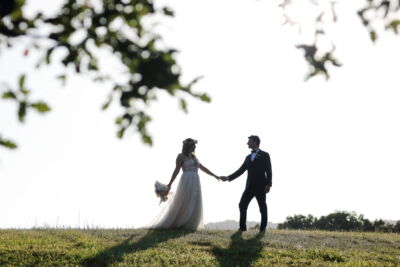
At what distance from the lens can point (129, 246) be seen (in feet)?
48.8

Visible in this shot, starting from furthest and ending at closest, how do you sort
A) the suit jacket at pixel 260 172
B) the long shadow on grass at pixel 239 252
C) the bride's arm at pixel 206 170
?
1. the bride's arm at pixel 206 170
2. the suit jacket at pixel 260 172
3. the long shadow on grass at pixel 239 252

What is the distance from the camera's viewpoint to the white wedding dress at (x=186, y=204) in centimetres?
1889

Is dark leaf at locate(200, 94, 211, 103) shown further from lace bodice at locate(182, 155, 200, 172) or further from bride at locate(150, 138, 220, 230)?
lace bodice at locate(182, 155, 200, 172)

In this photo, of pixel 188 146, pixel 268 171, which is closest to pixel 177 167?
pixel 188 146

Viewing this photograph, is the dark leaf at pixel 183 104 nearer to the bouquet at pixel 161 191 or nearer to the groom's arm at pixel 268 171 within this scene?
the groom's arm at pixel 268 171

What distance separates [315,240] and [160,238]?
4834mm

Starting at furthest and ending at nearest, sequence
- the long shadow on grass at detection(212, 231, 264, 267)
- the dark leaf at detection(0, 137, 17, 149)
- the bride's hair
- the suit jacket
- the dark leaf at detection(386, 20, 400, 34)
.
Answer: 1. the bride's hair
2. the suit jacket
3. the long shadow on grass at detection(212, 231, 264, 267)
4. the dark leaf at detection(386, 20, 400, 34)
5. the dark leaf at detection(0, 137, 17, 149)

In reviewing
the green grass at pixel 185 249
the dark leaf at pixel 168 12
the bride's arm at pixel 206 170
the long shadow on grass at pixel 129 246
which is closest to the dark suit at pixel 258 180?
the green grass at pixel 185 249

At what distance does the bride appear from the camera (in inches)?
743

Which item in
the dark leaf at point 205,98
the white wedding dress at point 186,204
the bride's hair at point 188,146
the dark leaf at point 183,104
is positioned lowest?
the white wedding dress at point 186,204

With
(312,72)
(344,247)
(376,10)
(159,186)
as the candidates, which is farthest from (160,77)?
(159,186)

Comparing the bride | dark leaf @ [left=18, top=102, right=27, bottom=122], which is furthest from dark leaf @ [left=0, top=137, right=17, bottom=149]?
the bride

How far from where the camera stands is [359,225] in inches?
1211

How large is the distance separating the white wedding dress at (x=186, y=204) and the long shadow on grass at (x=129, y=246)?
30.5 inches
